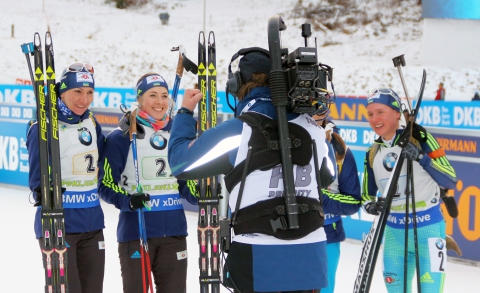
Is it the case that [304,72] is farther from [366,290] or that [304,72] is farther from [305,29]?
[366,290]

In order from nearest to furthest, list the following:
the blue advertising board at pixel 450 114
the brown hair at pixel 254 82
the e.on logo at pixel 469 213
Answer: the brown hair at pixel 254 82, the e.on logo at pixel 469 213, the blue advertising board at pixel 450 114

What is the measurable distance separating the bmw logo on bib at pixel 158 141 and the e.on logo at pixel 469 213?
10.8ft

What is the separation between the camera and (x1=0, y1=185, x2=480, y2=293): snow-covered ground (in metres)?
5.87

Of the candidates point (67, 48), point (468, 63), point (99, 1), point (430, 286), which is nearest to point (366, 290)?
point (430, 286)

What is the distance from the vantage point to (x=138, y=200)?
12.9 feet

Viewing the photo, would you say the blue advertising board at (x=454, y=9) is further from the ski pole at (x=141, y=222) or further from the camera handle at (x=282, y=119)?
the camera handle at (x=282, y=119)

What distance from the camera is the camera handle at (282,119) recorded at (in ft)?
8.44

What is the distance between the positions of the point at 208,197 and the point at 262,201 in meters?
1.56

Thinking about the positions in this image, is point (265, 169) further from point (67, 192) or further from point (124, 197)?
point (67, 192)

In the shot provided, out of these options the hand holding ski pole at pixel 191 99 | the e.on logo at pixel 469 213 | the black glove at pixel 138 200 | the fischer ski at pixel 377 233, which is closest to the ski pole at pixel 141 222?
the black glove at pixel 138 200

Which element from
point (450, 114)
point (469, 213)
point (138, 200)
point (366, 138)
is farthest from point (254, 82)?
point (450, 114)

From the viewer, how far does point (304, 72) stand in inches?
104

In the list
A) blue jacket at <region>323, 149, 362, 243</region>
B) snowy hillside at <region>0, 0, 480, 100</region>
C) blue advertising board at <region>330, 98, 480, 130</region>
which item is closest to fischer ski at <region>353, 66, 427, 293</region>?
blue jacket at <region>323, 149, 362, 243</region>

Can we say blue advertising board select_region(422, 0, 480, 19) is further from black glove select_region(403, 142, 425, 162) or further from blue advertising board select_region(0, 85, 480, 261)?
black glove select_region(403, 142, 425, 162)
